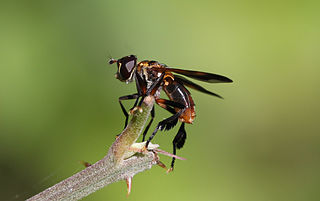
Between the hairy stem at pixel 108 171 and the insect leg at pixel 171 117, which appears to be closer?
the hairy stem at pixel 108 171

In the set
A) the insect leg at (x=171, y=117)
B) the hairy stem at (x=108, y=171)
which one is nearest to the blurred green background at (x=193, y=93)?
the insect leg at (x=171, y=117)

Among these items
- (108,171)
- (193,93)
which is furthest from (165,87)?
(108,171)

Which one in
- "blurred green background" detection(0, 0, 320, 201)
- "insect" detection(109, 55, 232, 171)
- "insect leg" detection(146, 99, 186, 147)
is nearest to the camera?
"insect leg" detection(146, 99, 186, 147)

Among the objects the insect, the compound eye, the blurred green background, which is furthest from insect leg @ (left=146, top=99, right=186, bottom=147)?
the blurred green background

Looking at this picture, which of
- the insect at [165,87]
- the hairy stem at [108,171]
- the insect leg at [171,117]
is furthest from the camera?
the insect at [165,87]

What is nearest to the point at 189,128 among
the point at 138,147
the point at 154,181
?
the point at 154,181

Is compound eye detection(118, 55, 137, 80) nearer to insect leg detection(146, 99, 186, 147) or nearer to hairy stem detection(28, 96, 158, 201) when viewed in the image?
insect leg detection(146, 99, 186, 147)

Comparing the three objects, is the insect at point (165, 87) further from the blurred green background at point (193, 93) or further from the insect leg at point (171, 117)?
the blurred green background at point (193, 93)

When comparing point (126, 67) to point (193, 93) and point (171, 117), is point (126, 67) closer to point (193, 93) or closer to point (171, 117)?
point (171, 117)

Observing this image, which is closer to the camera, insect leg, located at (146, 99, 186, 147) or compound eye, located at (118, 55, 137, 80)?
insect leg, located at (146, 99, 186, 147)
